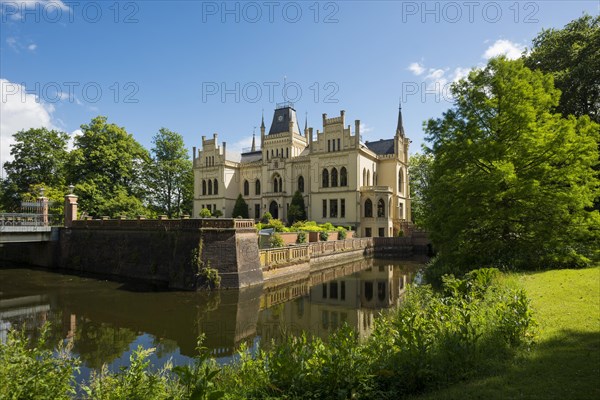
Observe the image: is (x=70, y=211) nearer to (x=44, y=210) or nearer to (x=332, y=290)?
(x=44, y=210)

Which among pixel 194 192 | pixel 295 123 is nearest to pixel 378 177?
pixel 295 123

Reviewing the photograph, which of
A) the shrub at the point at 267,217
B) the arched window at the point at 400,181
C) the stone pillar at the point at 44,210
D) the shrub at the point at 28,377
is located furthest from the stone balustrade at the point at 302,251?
A: the stone pillar at the point at 44,210

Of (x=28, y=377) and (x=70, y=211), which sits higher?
(x=70, y=211)

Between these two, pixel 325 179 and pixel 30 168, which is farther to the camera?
pixel 325 179

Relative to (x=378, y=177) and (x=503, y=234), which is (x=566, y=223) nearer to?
(x=503, y=234)

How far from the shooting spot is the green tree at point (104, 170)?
34.7 metres

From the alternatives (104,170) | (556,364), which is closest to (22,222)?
(104,170)

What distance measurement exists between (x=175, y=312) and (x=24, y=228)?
17.5 m

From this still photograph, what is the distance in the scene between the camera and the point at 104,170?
1468 inches

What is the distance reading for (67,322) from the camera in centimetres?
1262

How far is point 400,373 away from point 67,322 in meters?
12.2

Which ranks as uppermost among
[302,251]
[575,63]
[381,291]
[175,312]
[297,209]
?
[575,63]

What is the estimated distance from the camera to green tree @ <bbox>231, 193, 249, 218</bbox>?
48.7 m

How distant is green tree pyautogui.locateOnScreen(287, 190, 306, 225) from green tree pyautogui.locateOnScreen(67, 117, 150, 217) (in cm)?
1660
